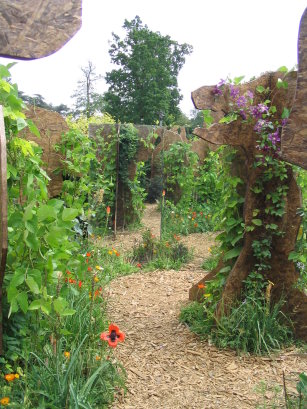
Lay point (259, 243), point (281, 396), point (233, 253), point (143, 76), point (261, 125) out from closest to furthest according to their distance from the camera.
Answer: point (281, 396) → point (261, 125) → point (259, 243) → point (233, 253) → point (143, 76)

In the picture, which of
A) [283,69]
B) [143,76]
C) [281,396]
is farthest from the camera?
[143,76]

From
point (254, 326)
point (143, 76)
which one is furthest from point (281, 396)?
point (143, 76)

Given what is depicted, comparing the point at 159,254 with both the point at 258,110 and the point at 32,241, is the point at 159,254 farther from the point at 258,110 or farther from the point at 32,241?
the point at 32,241

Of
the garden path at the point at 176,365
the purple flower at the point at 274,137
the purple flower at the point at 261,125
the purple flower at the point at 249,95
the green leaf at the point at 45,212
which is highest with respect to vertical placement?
the purple flower at the point at 249,95

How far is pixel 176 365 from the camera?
10.9ft

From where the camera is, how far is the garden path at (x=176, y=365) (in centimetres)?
284

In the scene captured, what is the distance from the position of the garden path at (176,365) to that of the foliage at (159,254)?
1.32m

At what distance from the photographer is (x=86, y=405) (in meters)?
2.31

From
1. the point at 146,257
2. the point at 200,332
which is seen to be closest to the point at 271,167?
the point at 200,332

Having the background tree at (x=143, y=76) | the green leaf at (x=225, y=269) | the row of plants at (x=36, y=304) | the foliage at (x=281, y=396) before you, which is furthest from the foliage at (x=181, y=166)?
the background tree at (x=143, y=76)

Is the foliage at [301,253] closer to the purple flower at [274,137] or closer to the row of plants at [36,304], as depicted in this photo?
the purple flower at [274,137]

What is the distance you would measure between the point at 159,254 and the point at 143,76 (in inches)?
1043

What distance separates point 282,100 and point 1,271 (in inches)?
94.1

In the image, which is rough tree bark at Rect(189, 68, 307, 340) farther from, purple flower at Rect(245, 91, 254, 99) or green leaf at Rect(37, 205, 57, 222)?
green leaf at Rect(37, 205, 57, 222)
